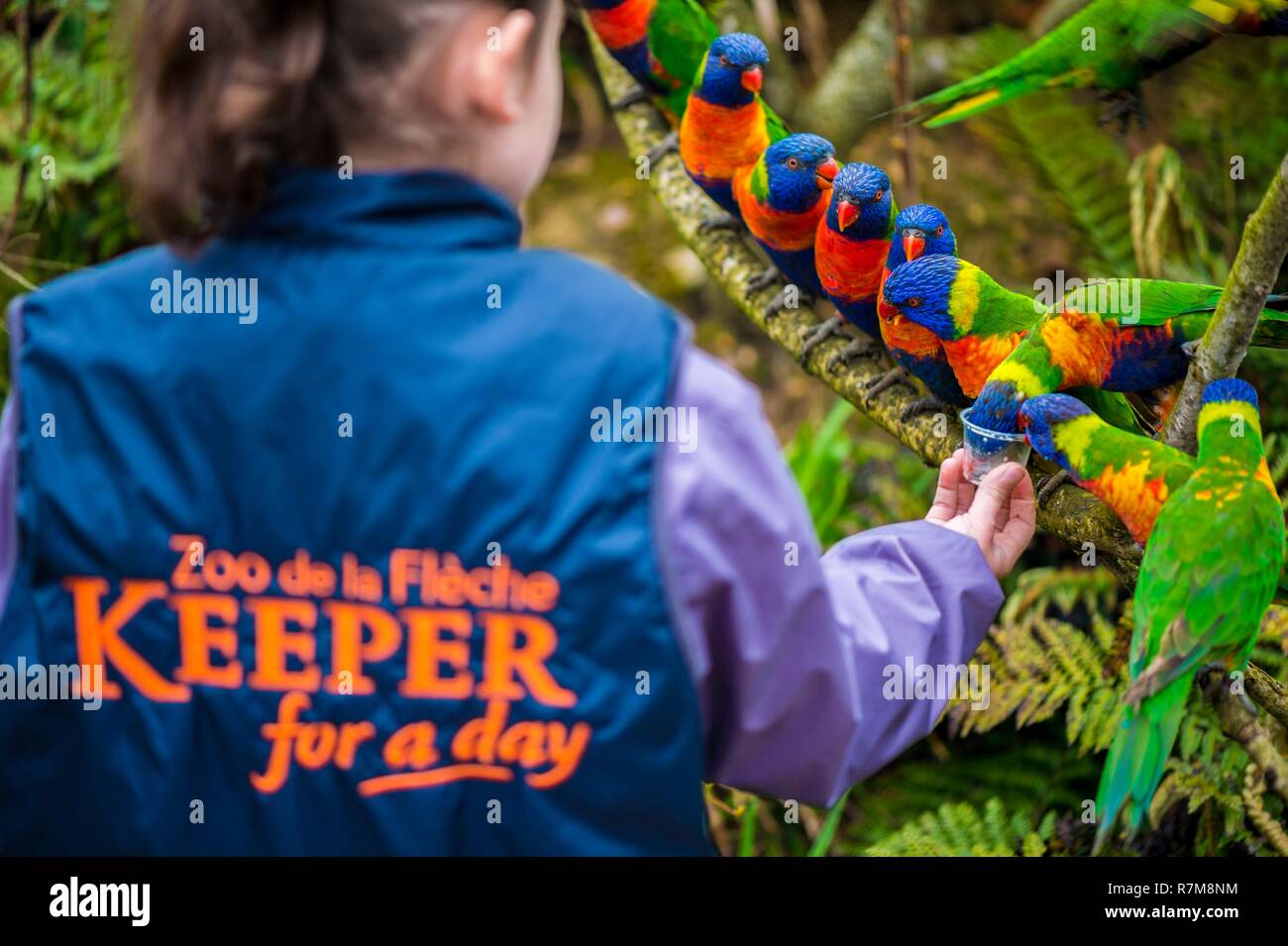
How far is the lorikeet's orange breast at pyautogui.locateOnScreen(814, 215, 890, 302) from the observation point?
163 centimetres

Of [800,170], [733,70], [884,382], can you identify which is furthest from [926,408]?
[733,70]

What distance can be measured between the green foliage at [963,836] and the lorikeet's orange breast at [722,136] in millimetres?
1158

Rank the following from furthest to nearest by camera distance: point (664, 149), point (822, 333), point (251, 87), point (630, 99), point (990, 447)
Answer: point (630, 99), point (664, 149), point (822, 333), point (990, 447), point (251, 87)

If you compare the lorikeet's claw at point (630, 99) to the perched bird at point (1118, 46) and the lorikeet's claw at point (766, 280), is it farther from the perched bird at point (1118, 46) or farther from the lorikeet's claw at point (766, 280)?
the perched bird at point (1118, 46)

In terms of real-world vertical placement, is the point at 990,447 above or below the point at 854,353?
below

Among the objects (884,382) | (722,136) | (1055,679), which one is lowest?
(1055,679)

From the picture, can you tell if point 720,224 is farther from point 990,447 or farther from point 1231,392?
point 1231,392

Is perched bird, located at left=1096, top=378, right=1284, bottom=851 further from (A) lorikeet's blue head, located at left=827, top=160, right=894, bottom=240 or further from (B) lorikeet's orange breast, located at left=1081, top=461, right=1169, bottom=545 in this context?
(A) lorikeet's blue head, located at left=827, top=160, right=894, bottom=240

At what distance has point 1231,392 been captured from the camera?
1.12 metres

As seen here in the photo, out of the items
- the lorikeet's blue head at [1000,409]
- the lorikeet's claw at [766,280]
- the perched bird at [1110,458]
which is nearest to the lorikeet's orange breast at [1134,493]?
the perched bird at [1110,458]

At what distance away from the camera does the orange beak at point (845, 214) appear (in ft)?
5.14

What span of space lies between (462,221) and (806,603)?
1.01ft

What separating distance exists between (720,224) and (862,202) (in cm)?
62
